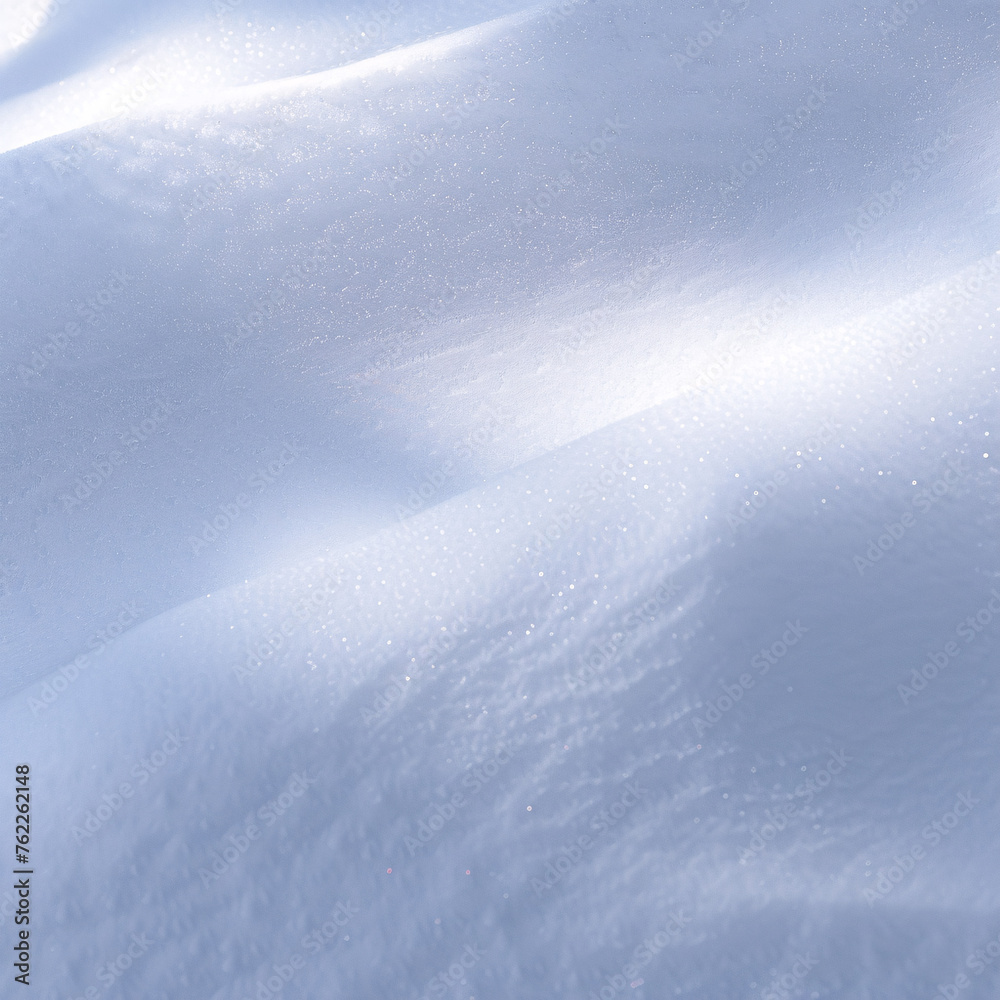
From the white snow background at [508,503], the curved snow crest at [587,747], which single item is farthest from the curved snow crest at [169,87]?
the curved snow crest at [587,747]

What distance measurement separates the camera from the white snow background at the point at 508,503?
971 mm

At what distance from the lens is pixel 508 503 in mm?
1134

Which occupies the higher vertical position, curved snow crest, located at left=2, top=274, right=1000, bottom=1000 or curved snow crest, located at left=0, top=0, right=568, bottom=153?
curved snow crest, located at left=0, top=0, right=568, bottom=153

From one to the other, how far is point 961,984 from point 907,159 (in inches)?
47.4

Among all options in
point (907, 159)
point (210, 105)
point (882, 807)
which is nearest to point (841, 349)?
point (907, 159)

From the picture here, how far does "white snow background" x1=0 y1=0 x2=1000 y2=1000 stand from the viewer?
0.97 metres

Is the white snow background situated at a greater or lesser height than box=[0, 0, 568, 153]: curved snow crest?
lesser

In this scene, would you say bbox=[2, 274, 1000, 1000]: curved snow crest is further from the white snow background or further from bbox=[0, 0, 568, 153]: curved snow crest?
bbox=[0, 0, 568, 153]: curved snow crest

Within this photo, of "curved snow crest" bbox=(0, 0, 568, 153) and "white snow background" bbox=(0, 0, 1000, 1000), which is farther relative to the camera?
"curved snow crest" bbox=(0, 0, 568, 153)

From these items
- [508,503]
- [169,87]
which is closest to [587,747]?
[508,503]

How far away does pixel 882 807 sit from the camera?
3.19ft

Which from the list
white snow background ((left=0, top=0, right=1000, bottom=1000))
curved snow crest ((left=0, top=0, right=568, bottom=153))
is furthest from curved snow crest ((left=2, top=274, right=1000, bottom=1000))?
curved snow crest ((left=0, top=0, right=568, bottom=153))

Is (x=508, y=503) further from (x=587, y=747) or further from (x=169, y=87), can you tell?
(x=169, y=87)

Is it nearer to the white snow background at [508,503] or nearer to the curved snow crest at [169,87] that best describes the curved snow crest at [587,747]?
the white snow background at [508,503]
